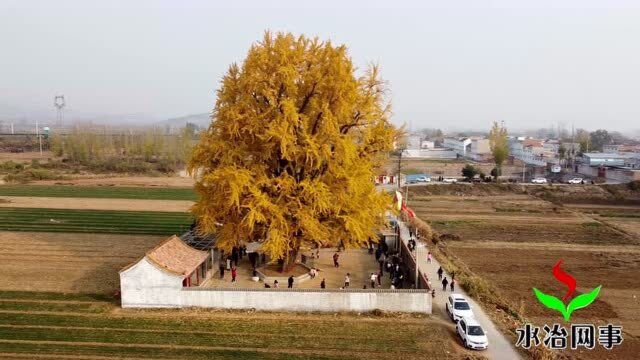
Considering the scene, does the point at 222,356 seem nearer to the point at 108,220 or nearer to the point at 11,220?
the point at 108,220

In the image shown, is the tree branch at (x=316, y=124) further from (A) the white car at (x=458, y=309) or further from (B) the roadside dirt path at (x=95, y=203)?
(B) the roadside dirt path at (x=95, y=203)

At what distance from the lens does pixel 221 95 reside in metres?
25.2

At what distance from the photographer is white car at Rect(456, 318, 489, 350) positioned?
18484mm

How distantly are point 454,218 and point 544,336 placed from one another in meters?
32.2

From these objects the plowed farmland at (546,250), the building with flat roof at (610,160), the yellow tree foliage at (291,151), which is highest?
the yellow tree foliage at (291,151)

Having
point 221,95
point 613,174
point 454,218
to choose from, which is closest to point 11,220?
point 221,95

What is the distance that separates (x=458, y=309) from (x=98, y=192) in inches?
2068

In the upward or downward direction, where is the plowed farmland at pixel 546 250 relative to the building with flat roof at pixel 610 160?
downward

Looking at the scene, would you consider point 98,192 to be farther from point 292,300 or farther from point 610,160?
point 610,160

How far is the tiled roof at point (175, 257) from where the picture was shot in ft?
72.3

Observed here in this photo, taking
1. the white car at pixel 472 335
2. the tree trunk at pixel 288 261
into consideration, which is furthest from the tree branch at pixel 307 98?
the white car at pixel 472 335

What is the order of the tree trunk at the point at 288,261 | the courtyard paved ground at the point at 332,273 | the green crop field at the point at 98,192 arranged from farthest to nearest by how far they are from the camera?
the green crop field at the point at 98,192
the tree trunk at the point at 288,261
the courtyard paved ground at the point at 332,273

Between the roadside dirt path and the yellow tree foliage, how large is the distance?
26.3 m

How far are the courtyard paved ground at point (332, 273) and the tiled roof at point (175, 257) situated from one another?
1734 mm
